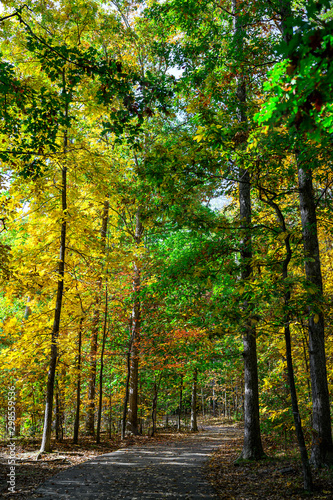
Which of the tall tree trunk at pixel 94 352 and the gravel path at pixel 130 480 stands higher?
the tall tree trunk at pixel 94 352

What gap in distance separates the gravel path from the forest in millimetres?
1770

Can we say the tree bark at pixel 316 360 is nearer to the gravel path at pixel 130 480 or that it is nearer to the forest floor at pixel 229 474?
the forest floor at pixel 229 474

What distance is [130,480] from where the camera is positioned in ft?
20.9

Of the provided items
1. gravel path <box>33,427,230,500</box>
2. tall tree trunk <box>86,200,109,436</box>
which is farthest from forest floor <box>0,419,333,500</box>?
tall tree trunk <box>86,200,109,436</box>

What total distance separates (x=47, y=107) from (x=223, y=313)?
4.49m

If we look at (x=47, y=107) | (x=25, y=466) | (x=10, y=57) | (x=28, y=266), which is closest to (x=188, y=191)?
(x=47, y=107)

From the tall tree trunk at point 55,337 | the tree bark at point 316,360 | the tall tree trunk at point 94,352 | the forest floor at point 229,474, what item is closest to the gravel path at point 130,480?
the forest floor at point 229,474

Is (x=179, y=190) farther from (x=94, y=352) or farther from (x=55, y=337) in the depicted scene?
(x=94, y=352)

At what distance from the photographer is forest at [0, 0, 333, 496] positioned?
4711 millimetres

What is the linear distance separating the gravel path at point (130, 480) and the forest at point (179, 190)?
1.77 metres

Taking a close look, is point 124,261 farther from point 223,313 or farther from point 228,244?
point 223,313

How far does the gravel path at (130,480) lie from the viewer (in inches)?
211

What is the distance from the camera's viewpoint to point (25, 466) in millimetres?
7125

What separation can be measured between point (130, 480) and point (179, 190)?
19.8ft
